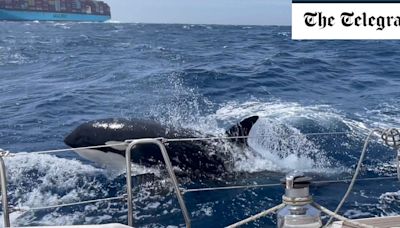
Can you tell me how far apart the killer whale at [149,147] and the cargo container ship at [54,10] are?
338 ft

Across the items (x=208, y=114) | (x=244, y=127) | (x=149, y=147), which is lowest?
(x=208, y=114)

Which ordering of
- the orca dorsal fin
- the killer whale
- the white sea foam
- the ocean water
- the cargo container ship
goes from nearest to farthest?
1. the white sea foam
2. the ocean water
3. the orca dorsal fin
4. the killer whale
5. the cargo container ship

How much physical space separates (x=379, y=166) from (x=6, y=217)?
6283mm

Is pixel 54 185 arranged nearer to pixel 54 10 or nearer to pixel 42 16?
pixel 42 16

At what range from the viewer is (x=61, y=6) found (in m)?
116

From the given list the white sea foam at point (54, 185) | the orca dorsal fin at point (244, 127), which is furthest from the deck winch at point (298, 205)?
the orca dorsal fin at point (244, 127)

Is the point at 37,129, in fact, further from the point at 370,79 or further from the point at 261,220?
the point at 370,79

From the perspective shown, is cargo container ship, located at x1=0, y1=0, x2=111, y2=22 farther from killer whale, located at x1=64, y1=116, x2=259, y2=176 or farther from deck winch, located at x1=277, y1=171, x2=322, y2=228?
deck winch, located at x1=277, y1=171, x2=322, y2=228

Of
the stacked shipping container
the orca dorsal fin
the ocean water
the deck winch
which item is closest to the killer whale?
the orca dorsal fin

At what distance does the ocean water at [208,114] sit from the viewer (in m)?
6.67

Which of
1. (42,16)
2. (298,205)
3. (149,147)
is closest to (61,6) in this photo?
(42,16)

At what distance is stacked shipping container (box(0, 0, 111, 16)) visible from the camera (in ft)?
345

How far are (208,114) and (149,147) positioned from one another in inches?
200

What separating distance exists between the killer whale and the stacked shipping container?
104m
